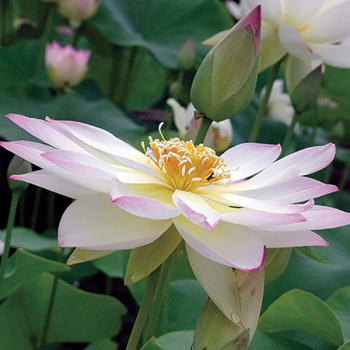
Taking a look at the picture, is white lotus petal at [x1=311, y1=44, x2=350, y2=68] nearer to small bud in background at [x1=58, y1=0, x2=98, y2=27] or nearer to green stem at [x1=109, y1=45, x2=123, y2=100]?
small bud in background at [x1=58, y1=0, x2=98, y2=27]

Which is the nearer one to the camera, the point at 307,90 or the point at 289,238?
the point at 289,238

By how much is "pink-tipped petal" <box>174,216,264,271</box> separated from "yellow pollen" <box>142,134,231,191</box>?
0.24 ft

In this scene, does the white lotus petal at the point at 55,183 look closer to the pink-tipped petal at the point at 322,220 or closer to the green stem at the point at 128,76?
the pink-tipped petal at the point at 322,220

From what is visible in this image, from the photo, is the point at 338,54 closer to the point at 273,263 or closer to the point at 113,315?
the point at 273,263

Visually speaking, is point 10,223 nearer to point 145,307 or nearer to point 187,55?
point 145,307

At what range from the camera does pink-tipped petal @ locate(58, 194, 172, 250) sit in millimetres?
274

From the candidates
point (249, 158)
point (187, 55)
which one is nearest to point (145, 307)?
point (249, 158)

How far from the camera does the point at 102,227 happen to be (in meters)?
0.29

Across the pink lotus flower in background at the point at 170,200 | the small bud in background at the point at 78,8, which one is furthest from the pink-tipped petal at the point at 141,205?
the small bud in background at the point at 78,8

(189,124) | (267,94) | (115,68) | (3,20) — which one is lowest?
(115,68)

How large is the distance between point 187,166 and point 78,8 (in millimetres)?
841

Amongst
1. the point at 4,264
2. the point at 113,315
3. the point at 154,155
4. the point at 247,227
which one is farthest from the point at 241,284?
the point at 113,315

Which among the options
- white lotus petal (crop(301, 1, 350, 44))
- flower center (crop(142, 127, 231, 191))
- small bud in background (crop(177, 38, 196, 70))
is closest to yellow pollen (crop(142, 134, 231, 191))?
flower center (crop(142, 127, 231, 191))

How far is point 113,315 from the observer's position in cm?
72
